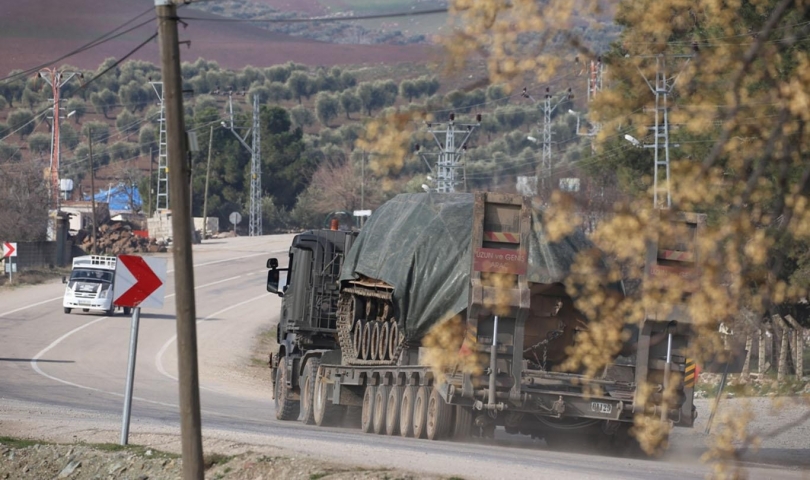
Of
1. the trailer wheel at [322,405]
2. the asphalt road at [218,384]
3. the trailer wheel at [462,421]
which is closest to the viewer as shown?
the asphalt road at [218,384]

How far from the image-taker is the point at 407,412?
17.4 meters

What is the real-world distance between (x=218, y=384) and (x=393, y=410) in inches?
621

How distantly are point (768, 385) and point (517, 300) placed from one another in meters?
17.0

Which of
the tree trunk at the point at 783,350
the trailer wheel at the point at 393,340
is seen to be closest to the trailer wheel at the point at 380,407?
the trailer wheel at the point at 393,340

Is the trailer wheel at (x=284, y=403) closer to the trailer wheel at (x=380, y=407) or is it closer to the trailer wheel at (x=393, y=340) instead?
the trailer wheel at (x=380, y=407)

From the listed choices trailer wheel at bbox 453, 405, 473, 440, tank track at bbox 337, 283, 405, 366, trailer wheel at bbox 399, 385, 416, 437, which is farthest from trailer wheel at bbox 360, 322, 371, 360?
trailer wheel at bbox 453, 405, 473, 440

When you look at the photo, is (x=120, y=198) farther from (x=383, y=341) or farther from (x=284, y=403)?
(x=383, y=341)

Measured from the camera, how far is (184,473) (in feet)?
37.1

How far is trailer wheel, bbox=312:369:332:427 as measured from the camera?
814 inches

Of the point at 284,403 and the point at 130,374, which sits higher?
the point at 130,374

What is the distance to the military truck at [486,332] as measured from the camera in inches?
584

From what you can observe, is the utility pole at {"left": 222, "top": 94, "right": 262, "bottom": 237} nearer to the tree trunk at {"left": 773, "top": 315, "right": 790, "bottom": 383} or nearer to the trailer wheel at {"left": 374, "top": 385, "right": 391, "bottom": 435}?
the tree trunk at {"left": 773, "top": 315, "right": 790, "bottom": 383}

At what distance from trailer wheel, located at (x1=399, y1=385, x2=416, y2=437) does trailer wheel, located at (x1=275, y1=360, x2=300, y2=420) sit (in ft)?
17.0

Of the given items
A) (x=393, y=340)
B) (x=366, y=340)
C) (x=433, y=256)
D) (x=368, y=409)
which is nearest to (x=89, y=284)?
(x=366, y=340)
